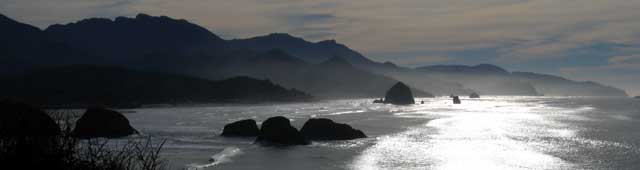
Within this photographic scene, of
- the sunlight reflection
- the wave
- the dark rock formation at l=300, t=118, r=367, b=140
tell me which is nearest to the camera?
the wave

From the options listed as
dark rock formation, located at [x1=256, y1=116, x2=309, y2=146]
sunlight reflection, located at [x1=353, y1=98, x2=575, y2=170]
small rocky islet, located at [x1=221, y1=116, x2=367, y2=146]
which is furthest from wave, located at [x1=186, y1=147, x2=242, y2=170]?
sunlight reflection, located at [x1=353, y1=98, x2=575, y2=170]

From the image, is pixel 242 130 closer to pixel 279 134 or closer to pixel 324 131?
pixel 324 131

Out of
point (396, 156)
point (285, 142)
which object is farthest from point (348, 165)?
point (285, 142)

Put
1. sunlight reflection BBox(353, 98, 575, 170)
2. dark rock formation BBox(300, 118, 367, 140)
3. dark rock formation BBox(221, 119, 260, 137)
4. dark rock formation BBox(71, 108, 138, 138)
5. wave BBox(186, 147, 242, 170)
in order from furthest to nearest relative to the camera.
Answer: dark rock formation BBox(221, 119, 260, 137)
dark rock formation BBox(300, 118, 367, 140)
dark rock formation BBox(71, 108, 138, 138)
sunlight reflection BBox(353, 98, 575, 170)
wave BBox(186, 147, 242, 170)

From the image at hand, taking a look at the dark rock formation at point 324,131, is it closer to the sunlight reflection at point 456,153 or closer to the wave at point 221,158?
the sunlight reflection at point 456,153

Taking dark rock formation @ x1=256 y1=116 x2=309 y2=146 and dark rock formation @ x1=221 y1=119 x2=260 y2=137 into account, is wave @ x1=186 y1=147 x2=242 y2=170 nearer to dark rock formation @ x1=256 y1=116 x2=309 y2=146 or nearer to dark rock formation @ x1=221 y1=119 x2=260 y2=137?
dark rock formation @ x1=256 y1=116 x2=309 y2=146

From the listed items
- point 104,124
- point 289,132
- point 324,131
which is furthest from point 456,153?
point 104,124

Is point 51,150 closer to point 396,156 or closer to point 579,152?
point 396,156
